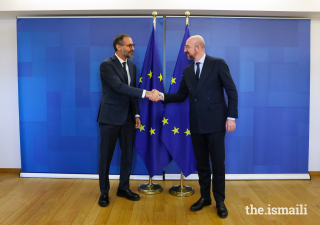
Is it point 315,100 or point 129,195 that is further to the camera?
point 315,100

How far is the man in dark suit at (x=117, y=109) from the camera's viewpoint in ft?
10.5

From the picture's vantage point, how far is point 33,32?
13.4 feet

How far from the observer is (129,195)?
3.38 metres

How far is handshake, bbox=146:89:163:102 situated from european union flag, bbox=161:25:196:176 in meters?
0.27

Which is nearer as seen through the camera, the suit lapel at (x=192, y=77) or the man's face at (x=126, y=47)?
the suit lapel at (x=192, y=77)

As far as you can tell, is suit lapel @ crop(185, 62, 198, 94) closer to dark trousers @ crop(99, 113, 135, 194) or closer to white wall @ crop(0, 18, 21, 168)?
dark trousers @ crop(99, 113, 135, 194)

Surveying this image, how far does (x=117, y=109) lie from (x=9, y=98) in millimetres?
2038

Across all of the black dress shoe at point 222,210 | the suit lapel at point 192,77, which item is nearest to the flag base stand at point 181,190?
the black dress shoe at point 222,210

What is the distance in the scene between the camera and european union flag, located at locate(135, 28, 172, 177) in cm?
359

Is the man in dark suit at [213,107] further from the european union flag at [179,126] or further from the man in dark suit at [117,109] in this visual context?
the man in dark suit at [117,109]

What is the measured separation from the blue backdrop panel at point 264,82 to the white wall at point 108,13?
7.3 inches
